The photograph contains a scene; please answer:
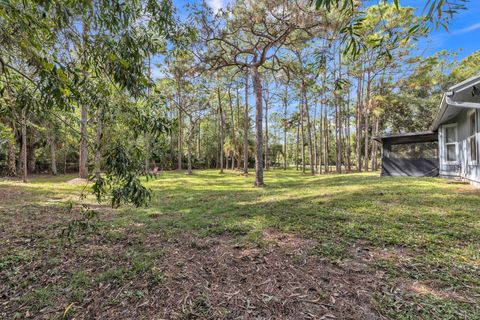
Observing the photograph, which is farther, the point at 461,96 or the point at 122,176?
the point at 461,96

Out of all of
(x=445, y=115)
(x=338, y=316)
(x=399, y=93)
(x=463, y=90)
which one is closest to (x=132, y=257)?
(x=338, y=316)

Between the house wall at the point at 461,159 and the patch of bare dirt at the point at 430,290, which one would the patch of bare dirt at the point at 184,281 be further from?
the house wall at the point at 461,159

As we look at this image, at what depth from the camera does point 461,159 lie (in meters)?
8.80

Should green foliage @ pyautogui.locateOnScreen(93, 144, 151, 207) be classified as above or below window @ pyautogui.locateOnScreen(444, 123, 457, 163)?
below

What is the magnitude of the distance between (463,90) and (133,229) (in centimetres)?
838

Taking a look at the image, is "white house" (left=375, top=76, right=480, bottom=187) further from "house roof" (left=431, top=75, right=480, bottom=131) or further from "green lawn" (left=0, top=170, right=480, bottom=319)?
"green lawn" (left=0, top=170, right=480, bottom=319)

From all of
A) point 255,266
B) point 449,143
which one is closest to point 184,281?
point 255,266

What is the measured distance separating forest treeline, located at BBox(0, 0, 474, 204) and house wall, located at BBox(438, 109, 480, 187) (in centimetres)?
418

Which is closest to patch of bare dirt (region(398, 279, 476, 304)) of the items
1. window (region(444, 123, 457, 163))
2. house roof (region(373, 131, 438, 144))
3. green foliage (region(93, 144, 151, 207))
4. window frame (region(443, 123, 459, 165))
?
green foliage (region(93, 144, 151, 207))

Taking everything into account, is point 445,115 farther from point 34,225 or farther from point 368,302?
point 34,225

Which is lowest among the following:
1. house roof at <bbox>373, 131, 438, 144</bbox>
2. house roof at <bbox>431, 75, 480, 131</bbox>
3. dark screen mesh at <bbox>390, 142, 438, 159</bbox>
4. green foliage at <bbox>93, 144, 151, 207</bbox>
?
green foliage at <bbox>93, 144, 151, 207</bbox>

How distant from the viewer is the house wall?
273 inches

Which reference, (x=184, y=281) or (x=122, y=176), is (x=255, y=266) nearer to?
(x=184, y=281)

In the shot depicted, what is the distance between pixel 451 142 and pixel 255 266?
11065 millimetres
